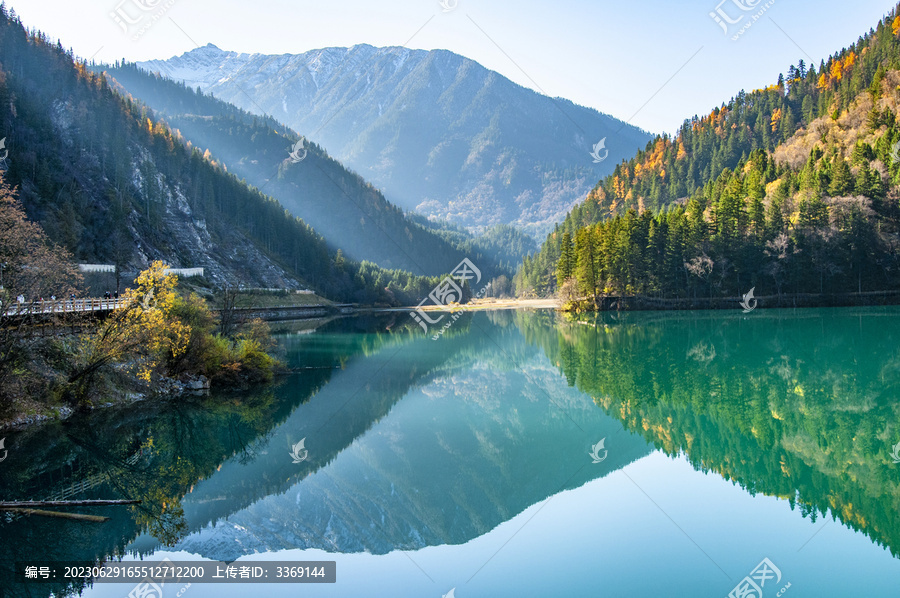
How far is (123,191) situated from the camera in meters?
106

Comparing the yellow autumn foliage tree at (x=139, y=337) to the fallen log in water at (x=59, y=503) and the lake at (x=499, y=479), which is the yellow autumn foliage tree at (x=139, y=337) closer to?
the lake at (x=499, y=479)

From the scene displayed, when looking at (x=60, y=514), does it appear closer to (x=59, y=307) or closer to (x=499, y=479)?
(x=499, y=479)

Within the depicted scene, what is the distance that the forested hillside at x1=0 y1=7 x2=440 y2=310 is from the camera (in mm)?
89875

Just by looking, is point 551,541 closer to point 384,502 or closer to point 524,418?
point 384,502

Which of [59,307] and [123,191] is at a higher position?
[123,191]

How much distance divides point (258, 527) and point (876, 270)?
94.2 metres

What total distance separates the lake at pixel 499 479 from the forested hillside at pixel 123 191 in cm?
5668

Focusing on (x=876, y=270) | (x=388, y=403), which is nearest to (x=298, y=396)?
(x=388, y=403)

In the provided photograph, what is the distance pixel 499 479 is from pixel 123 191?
4308 inches

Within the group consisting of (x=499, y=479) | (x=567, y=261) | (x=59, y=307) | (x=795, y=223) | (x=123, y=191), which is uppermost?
(x=123, y=191)

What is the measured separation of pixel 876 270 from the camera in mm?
81938

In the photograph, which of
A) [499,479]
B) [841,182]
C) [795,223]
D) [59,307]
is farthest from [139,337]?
[841,182]

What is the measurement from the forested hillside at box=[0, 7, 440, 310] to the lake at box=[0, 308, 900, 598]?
56683mm

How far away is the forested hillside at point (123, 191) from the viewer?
89875 mm
